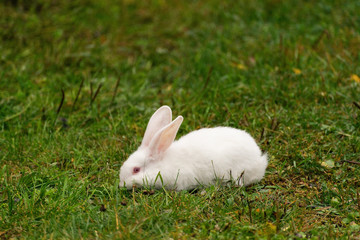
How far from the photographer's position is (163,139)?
396 centimetres

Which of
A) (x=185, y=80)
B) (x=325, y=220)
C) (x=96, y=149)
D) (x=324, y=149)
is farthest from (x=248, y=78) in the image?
(x=325, y=220)

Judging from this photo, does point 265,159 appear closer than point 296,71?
Yes

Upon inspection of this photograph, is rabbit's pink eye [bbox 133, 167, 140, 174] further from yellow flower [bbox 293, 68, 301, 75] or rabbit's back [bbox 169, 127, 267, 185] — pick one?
yellow flower [bbox 293, 68, 301, 75]

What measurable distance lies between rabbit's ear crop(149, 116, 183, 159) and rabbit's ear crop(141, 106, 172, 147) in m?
0.17

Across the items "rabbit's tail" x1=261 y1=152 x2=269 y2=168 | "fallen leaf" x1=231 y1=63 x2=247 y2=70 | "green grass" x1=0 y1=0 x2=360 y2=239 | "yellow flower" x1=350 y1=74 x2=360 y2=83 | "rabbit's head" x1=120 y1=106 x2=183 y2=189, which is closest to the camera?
"green grass" x1=0 y1=0 x2=360 y2=239

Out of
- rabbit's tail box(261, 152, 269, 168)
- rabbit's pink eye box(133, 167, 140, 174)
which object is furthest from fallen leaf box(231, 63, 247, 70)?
rabbit's pink eye box(133, 167, 140, 174)

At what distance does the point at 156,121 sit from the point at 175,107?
3.28 feet

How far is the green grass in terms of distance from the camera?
3.38 metres

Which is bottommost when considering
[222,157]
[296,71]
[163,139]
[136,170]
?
[136,170]

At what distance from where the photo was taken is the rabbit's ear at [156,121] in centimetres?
414

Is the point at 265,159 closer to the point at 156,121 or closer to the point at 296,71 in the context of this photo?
the point at 156,121

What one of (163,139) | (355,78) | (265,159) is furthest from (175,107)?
(355,78)

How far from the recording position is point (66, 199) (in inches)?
140

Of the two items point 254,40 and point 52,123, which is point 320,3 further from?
point 52,123
